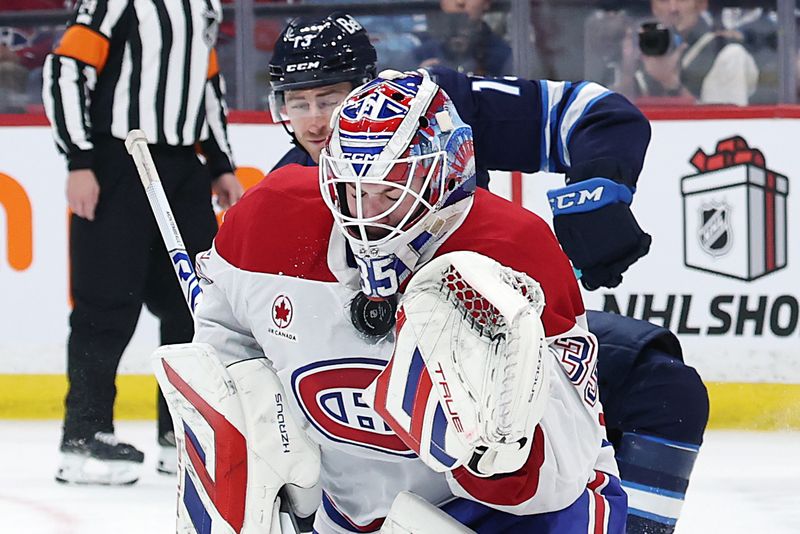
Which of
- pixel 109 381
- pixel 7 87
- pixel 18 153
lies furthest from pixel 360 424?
pixel 7 87

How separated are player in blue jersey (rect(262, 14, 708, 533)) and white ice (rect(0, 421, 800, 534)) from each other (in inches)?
30.8

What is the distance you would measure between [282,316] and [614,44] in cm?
272

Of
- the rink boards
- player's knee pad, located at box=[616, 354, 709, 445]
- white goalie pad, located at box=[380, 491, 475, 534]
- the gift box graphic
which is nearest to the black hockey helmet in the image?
player's knee pad, located at box=[616, 354, 709, 445]

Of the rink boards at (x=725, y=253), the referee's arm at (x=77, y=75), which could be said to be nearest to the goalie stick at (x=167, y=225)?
the referee's arm at (x=77, y=75)

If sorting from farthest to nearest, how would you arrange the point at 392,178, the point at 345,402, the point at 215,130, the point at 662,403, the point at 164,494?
the point at 215,130
the point at 164,494
the point at 662,403
the point at 345,402
the point at 392,178

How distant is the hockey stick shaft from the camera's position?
6.61ft

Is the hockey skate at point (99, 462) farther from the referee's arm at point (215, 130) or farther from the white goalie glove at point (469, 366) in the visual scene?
the white goalie glove at point (469, 366)

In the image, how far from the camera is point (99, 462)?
3.37 metres

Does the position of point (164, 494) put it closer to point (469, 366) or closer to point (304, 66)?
point (304, 66)

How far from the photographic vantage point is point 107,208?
352cm

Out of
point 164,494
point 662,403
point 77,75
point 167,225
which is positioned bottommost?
→ point 164,494

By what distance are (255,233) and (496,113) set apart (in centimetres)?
72

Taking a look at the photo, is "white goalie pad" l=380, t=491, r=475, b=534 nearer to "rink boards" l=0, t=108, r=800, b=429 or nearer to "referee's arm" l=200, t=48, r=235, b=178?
"referee's arm" l=200, t=48, r=235, b=178

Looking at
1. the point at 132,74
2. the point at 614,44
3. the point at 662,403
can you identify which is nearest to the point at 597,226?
the point at 662,403
